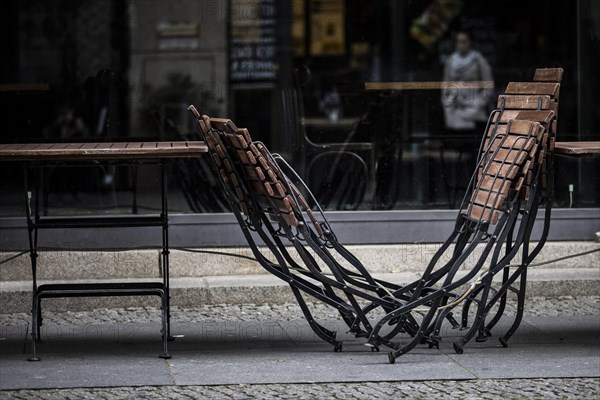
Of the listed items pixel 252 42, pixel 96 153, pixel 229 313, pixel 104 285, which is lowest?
pixel 229 313

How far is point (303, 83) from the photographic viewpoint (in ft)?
30.5

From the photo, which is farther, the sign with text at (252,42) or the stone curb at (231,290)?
the sign with text at (252,42)

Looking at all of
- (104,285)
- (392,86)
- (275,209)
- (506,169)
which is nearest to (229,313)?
(104,285)

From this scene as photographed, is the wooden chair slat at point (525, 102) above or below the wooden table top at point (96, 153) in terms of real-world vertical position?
above

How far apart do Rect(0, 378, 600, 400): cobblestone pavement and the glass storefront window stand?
10.8ft

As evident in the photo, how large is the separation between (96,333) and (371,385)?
212 cm

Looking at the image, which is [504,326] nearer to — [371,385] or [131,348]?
[371,385]

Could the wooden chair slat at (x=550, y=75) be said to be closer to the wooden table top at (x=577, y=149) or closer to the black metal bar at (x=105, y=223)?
the wooden table top at (x=577, y=149)

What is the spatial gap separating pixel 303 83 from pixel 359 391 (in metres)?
3.90

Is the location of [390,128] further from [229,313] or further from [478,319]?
[478,319]

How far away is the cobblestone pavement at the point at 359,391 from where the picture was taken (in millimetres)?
5758

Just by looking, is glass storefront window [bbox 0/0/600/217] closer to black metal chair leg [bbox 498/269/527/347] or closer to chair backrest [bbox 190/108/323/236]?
black metal chair leg [bbox 498/269/527/347]

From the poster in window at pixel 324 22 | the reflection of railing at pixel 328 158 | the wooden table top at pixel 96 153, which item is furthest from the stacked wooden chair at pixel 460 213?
the poster in window at pixel 324 22

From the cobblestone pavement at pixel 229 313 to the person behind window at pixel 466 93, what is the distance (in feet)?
5.76
